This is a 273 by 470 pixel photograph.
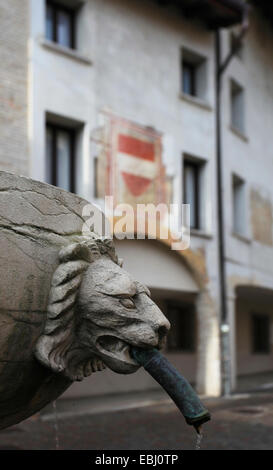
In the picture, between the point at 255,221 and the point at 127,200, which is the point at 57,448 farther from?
the point at 255,221

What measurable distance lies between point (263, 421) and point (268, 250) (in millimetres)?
7110

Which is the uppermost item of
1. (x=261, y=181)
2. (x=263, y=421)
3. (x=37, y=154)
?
(x=261, y=181)

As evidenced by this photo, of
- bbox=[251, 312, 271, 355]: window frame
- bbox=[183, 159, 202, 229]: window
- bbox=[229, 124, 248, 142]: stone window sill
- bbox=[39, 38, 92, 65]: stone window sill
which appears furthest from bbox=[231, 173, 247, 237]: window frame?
bbox=[39, 38, 92, 65]: stone window sill

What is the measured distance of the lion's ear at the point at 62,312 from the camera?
6.51 ft

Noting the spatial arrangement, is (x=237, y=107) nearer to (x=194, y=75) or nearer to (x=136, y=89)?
(x=194, y=75)

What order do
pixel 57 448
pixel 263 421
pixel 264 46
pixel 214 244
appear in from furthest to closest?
pixel 264 46 < pixel 214 244 < pixel 263 421 < pixel 57 448

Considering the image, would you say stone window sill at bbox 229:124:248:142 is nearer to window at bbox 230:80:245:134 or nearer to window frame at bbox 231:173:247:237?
window at bbox 230:80:245:134

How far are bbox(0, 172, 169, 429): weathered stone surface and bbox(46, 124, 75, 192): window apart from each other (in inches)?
297

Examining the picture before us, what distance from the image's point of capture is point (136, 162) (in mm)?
10352

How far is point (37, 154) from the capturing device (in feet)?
29.3

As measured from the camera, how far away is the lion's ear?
1.99 m

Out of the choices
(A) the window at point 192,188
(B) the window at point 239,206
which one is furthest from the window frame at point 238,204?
(A) the window at point 192,188

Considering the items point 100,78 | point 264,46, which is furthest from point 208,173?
point 264,46

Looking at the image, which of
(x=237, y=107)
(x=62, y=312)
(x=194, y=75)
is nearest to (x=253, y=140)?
(x=237, y=107)
